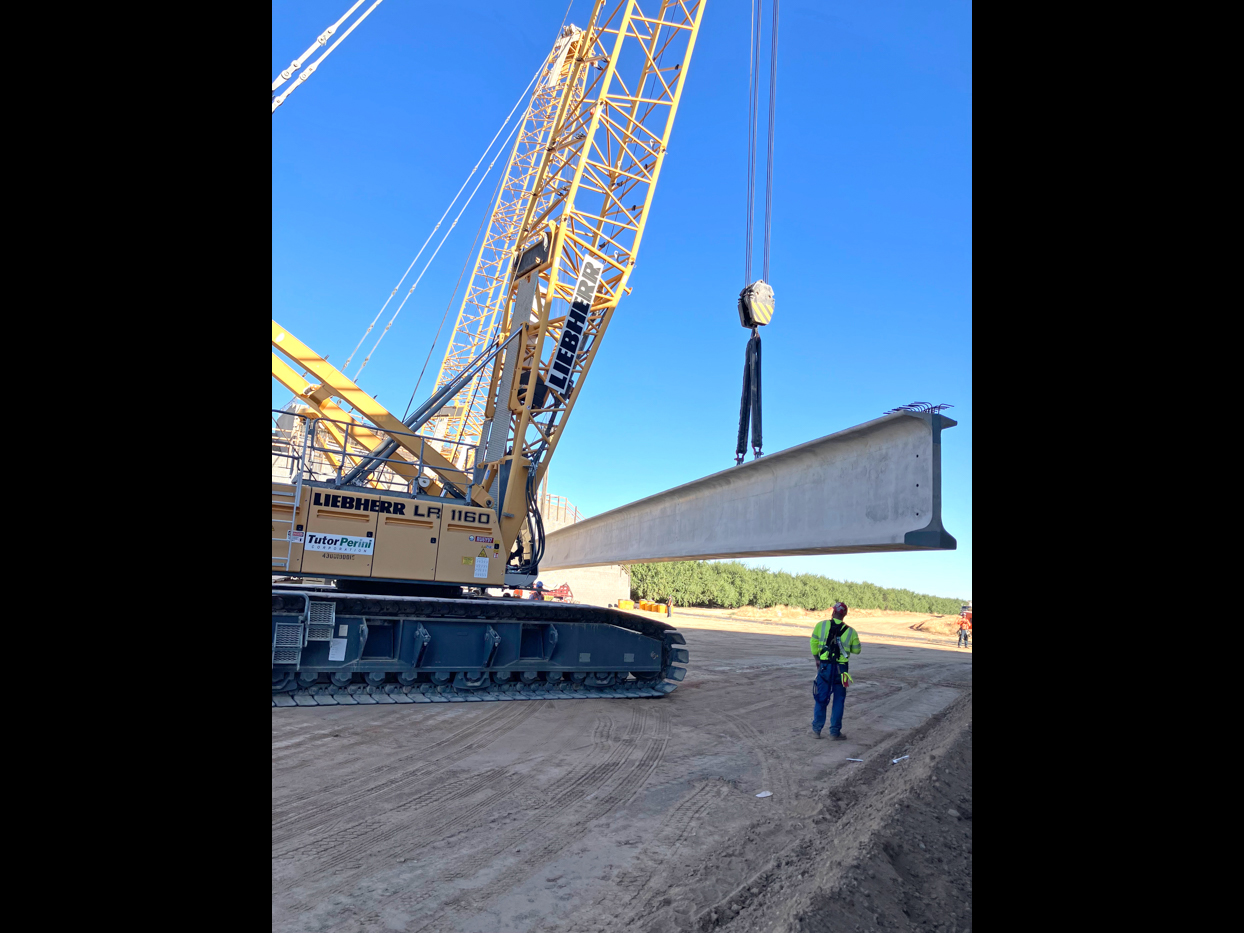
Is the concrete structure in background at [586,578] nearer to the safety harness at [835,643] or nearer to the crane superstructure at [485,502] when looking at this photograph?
the crane superstructure at [485,502]

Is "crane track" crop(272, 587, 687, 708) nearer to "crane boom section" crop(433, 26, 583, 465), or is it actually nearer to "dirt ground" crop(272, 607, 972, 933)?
"dirt ground" crop(272, 607, 972, 933)

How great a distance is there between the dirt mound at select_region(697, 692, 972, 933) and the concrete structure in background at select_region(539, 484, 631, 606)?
99.1 ft

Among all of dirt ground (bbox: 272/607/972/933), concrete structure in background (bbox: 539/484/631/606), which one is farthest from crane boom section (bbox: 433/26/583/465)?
dirt ground (bbox: 272/607/972/933)

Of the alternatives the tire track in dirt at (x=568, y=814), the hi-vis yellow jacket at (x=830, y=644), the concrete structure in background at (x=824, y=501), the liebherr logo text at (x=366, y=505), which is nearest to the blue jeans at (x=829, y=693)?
the hi-vis yellow jacket at (x=830, y=644)

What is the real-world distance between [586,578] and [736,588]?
17831 millimetres

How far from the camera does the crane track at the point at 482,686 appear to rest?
8664 millimetres
